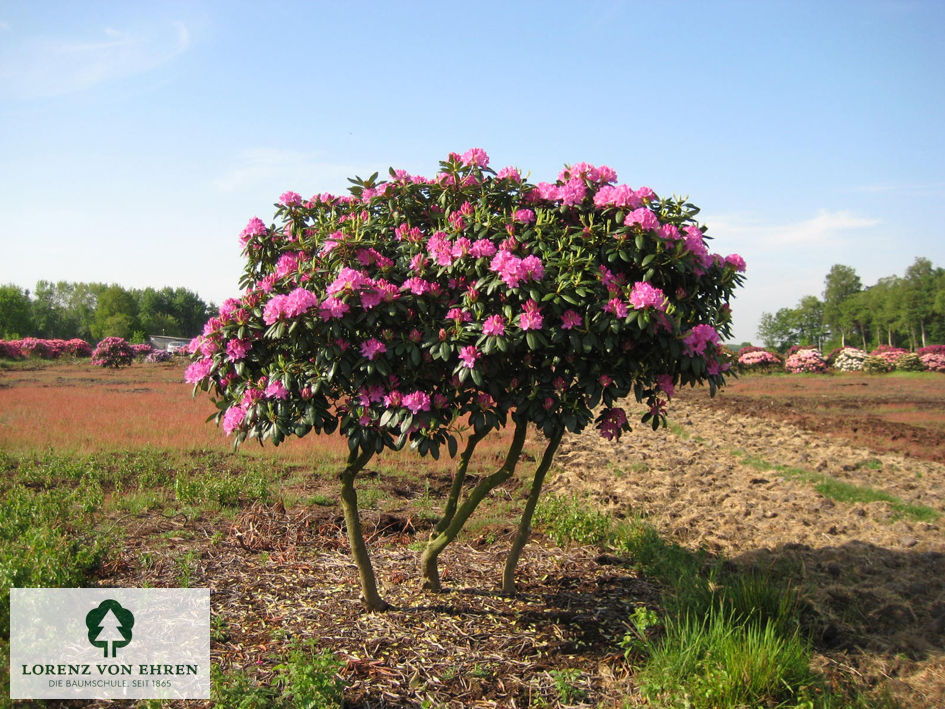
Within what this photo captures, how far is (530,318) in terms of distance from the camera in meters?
3.49

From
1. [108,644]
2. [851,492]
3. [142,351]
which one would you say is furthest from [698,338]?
[142,351]

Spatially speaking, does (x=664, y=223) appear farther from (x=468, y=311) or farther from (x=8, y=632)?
(x=8, y=632)

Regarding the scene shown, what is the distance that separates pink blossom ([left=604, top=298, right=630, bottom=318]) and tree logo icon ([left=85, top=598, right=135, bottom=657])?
11.9 ft

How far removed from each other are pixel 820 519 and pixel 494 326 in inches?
220

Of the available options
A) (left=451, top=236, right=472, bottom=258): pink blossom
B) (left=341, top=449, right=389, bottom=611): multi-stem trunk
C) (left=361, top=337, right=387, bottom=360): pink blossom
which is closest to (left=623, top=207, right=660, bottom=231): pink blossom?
(left=451, top=236, right=472, bottom=258): pink blossom

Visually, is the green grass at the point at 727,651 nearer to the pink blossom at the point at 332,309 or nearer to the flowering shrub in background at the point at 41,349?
the pink blossom at the point at 332,309

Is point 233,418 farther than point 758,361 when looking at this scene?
No

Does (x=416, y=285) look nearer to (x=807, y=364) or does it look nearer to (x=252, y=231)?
(x=252, y=231)

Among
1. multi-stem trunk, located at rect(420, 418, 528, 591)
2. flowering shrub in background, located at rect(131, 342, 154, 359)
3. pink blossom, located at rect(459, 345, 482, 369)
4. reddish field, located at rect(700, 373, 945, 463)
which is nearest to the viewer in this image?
pink blossom, located at rect(459, 345, 482, 369)

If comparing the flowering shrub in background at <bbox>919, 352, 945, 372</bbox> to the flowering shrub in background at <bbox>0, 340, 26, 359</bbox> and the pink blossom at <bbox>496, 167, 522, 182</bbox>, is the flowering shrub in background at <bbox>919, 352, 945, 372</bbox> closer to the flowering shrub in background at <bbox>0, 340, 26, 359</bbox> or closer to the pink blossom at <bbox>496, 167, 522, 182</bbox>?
the pink blossom at <bbox>496, 167, 522, 182</bbox>

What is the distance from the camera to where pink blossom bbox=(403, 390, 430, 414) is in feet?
12.0

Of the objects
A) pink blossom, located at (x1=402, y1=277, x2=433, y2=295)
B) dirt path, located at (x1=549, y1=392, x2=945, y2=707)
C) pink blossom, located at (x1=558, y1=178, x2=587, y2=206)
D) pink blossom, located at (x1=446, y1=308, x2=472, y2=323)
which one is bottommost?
dirt path, located at (x1=549, y1=392, x2=945, y2=707)

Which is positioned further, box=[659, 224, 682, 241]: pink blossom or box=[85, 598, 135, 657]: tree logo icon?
box=[85, 598, 135, 657]: tree logo icon

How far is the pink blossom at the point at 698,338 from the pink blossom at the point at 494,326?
3.56 ft
